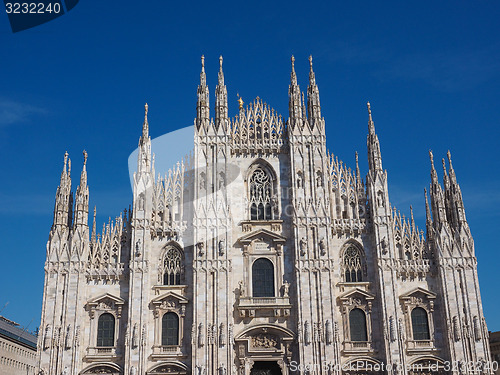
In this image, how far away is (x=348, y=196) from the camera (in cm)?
4262

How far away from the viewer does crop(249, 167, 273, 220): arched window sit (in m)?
42.8

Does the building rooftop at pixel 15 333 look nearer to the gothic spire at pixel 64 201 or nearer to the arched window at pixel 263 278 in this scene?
the gothic spire at pixel 64 201

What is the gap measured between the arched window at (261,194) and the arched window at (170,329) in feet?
28.4

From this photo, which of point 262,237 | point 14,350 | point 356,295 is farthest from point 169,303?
point 14,350

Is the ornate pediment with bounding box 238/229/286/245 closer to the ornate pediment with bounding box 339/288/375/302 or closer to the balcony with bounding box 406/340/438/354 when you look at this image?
the ornate pediment with bounding box 339/288/375/302

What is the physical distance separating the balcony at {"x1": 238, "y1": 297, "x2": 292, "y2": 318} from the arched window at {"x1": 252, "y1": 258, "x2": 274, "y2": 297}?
2.60 feet

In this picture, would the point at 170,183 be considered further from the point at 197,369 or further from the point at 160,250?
the point at 197,369

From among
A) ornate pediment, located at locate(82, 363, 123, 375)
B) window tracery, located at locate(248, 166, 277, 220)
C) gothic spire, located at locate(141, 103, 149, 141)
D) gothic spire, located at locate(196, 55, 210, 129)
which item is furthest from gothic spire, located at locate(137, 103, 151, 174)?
ornate pediment, located at locate(82, 363, 123, 375)

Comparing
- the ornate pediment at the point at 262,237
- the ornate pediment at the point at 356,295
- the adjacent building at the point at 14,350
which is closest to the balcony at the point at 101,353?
the ornate pediment at the point at 262,237

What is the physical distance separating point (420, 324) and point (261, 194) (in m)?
13.7

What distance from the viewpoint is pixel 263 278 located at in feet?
134

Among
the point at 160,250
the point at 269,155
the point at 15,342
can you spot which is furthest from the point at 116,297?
the point at 15,342

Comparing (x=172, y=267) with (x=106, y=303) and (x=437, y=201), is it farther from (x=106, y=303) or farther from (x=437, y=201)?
(x=437, y=201)

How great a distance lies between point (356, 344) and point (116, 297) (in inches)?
621
